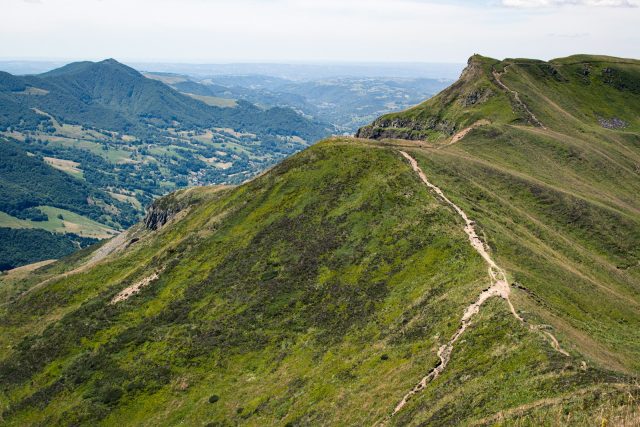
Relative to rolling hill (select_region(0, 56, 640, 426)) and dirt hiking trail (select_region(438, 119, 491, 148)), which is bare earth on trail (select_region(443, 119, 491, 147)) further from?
rolling hill (select_region(0, 56, 640, 426))

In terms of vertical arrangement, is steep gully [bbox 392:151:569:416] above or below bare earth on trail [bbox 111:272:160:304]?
above

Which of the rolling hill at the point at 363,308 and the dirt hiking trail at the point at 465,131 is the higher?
the dirt hiking trail at the point at 465,131

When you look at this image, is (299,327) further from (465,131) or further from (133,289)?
(465,131)

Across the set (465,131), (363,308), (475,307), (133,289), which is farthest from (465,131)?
(475,307)

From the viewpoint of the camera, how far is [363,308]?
8038cm

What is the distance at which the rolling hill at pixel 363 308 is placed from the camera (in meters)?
52.4

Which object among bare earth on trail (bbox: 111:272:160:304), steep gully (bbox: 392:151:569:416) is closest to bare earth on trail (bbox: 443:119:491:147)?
steep gully (bbox: 392:151:569:416)

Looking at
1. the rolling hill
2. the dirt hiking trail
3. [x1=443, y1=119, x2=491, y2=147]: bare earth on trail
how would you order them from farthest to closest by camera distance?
[x1=443, y1=119, x2=491, y2=147]: bare earth on trail → the dirt hiking trail → the rolling hill

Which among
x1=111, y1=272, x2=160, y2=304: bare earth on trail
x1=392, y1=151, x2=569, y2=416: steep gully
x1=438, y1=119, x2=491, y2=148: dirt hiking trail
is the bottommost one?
x1=111, y1=272, x2=160, y2=304: bare earth on trail

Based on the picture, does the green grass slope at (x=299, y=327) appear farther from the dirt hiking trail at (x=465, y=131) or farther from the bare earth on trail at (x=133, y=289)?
the dirt hiking trail at (x=465, y=131)

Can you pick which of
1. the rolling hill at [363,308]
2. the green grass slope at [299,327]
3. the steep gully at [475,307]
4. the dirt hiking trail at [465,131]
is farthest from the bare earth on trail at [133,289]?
the dirt hiking trail at [465,131]

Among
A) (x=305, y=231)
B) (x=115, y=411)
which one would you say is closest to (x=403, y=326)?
(x=305, y=231)

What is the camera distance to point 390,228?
9619cm

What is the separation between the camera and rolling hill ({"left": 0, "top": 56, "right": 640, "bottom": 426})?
52.4 meters
